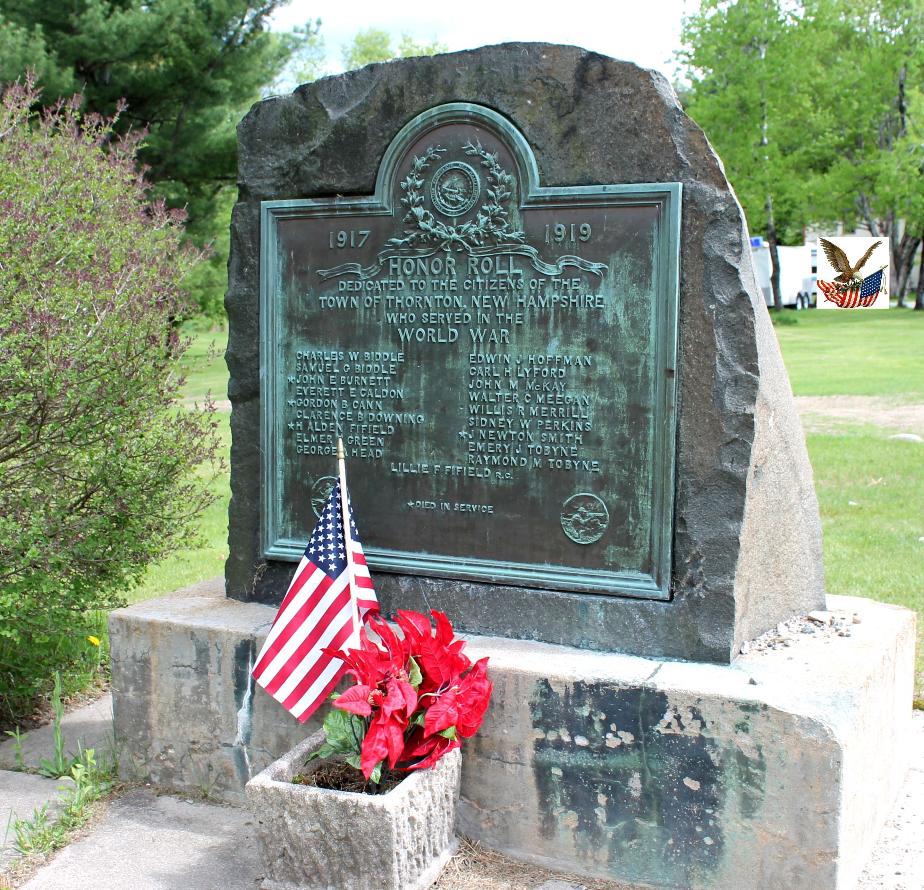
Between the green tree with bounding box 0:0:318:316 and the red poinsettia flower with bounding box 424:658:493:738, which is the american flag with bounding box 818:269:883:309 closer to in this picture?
the red poinsettia flower with bounding box 424:658:493:738

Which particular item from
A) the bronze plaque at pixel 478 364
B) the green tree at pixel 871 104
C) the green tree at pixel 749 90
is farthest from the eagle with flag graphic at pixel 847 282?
the green tree at pixel 871 104

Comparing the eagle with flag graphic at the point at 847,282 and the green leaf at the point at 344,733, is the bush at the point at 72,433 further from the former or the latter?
the eagle with flag graphic at the point at 847,282

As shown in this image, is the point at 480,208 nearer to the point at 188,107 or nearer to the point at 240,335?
the point at 240,335

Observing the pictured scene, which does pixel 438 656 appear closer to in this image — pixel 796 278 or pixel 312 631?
pixel 312 631

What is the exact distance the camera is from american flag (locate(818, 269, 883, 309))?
5.68 meters

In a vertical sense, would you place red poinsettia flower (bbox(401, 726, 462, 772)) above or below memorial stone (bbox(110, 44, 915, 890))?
below

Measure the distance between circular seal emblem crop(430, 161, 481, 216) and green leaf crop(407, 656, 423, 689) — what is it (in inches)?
62.5

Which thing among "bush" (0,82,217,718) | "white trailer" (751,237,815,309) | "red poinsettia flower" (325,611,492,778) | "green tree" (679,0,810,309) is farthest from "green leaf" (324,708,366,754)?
"white trailer" (751,237,815,309)

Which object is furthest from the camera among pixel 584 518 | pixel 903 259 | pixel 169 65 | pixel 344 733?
pixel 903 259

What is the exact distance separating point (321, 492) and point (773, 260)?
1305 inches

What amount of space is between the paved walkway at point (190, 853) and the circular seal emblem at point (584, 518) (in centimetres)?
111

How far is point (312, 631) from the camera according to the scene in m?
3.62

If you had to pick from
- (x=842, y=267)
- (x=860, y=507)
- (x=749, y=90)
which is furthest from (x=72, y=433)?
(x=749, y=90)

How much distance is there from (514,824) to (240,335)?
6.93ft
